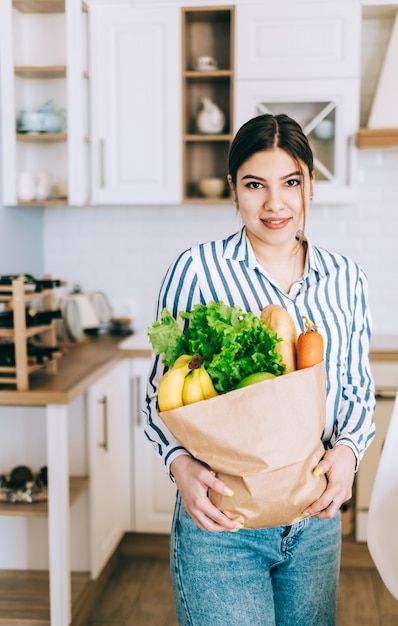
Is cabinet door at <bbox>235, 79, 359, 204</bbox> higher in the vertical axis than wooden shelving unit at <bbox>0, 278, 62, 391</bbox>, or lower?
higher

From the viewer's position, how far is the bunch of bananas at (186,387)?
3.66ft

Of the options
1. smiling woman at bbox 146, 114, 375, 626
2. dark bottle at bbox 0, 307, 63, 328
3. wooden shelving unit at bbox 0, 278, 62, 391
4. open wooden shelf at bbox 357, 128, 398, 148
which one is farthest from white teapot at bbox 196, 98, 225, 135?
smiling woman at bbox 146, 114, 375, 626

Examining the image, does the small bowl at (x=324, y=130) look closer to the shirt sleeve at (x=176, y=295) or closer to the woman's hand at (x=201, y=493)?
the shirt sleeve at (x=176, y=295)

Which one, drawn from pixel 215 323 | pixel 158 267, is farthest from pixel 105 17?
pixel 215 323

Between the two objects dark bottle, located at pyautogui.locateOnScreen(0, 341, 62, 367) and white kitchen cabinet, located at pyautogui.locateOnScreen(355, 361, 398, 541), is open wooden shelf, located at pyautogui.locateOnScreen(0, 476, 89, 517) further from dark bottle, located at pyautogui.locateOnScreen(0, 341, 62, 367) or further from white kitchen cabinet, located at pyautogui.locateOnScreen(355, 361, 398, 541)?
white kitchen cabinet, located at pyautogui.locateOnScreen(355, 361, 398, 541)

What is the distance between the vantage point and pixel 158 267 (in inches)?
149

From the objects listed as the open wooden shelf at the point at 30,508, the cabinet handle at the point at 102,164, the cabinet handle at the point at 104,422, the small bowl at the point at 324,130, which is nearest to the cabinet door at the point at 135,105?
the cabinet handle at the point at 102,164

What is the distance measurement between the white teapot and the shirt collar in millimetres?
2087

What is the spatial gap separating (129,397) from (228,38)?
5.87 feet

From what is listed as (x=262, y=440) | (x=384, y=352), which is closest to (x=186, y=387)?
(x=262, y=440)

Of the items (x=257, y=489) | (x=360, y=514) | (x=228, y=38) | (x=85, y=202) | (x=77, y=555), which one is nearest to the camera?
(x=257, y=489)

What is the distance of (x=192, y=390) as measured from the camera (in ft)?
3.65

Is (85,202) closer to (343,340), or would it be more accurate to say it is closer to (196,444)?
(343,340)

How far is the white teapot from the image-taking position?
3445 millimetres
